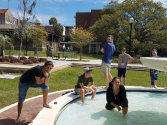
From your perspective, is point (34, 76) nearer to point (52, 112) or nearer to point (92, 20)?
point (52, 112)

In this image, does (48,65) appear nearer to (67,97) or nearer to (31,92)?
(67,97)

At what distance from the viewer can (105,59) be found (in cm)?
525

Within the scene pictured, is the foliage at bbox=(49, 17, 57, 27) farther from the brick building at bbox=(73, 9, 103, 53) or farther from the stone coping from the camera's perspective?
the stone coping

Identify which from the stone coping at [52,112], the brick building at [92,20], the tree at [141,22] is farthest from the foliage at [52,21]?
the stone coping at [52,112]

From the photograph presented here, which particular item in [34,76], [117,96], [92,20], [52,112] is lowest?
[52,112]

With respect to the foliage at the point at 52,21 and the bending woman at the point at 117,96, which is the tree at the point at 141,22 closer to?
the bending woman at the point at 117,96

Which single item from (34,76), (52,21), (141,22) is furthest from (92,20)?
(34,76)

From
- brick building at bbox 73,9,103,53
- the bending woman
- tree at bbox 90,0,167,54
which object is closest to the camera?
the bending woman

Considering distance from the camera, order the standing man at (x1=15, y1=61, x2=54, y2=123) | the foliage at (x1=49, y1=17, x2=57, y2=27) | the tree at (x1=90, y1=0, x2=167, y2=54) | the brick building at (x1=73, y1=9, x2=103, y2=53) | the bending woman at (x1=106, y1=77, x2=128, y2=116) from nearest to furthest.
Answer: the standing man at (x1=15, y1=61, x2=54, y2=123)
the bending woman at (x1=106, y1=77, x2=128, y2=116)
the tree at (x1=90, y1=0, x2=167, y2=54)
the brick building at (x1=73, y1=9, x2=103, y2=53)
the foliage at (x1=49, y1=17, x2=57, y2=27)

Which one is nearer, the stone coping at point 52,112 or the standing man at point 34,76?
the stone coping at point 52,112

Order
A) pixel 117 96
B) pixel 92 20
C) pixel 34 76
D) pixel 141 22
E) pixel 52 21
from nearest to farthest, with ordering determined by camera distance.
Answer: pixel 34 76
pixel 117 96
pixel 141 22
pixel 92 20
pixel 52 21

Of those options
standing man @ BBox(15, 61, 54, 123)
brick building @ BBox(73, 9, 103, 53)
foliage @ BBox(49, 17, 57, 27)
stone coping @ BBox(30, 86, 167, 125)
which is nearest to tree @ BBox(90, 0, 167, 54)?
brick building @ BBox(73, 9, 103, 53)

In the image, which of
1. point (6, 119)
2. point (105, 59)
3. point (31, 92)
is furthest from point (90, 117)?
point (31, 92)

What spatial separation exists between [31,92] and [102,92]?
259 centimetres
